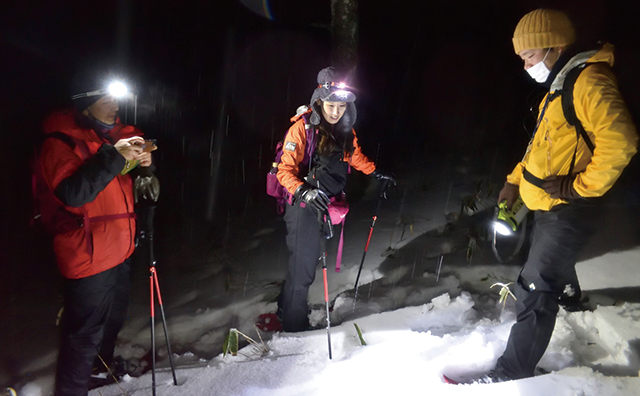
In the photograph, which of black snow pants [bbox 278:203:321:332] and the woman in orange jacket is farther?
black snow pants [bbox 278:203:321:332]

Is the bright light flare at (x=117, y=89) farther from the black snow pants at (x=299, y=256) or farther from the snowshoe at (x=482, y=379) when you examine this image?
the snowshoe at (x=482, y=379)

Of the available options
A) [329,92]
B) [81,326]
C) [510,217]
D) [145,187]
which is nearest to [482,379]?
[510,217]

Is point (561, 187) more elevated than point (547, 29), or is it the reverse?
point (547, 29)

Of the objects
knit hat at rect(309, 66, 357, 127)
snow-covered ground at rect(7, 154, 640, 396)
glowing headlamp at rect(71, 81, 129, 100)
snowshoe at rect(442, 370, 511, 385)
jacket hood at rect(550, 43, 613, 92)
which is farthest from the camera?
knit hat at rect(309, 66, 357, 127)

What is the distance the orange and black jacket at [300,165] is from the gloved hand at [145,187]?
42.4 inches

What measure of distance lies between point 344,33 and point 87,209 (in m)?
5.39

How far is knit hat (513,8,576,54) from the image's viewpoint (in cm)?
221

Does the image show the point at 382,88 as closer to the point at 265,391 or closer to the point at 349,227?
the point at 349,227

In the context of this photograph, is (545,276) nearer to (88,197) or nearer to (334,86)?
(334,86)

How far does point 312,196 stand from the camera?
2.72 m

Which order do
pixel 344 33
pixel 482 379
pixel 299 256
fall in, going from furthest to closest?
1. pixel 344 33
2. pixel 299 256
3. pixel 482 379

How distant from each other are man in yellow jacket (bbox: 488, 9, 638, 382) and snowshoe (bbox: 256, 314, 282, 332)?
2092 mm

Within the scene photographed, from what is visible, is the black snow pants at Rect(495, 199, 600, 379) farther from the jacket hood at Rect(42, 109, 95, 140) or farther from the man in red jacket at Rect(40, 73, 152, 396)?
the jacket hood at Rect(42, 109, 95, 140)

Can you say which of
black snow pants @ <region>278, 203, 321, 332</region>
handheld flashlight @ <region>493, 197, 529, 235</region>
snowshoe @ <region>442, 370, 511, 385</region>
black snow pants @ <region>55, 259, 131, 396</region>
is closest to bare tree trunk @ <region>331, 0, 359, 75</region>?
black snow pants @ <region>278, 203, 321, 332</region>
